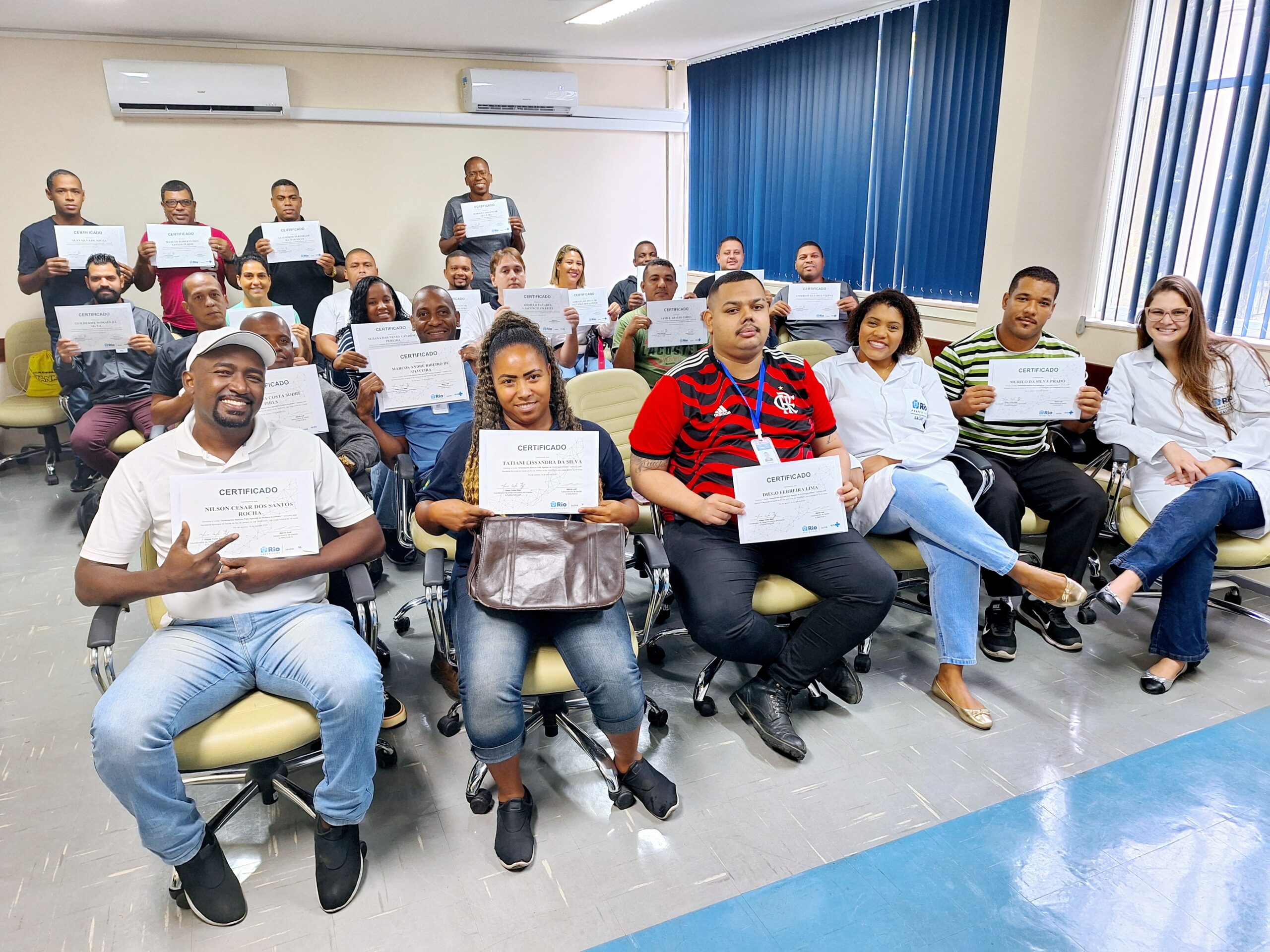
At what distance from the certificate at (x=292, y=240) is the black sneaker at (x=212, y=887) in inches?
168

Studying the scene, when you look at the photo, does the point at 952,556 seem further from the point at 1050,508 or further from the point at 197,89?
the point at 197,89

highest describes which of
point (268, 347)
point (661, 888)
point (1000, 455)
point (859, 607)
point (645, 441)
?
point (268, 347)

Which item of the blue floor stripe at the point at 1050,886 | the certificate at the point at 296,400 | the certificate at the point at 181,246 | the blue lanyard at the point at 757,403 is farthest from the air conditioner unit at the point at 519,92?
the blue floor stripe at the point at 1050,886

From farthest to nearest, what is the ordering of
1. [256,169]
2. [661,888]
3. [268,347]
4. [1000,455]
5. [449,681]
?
[256,169] < [1000,455] < [449,681] < [268,347] < [661,888]

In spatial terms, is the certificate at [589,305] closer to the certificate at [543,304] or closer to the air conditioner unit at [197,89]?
the certificate at [543,304]

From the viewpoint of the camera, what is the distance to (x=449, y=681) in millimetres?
3000

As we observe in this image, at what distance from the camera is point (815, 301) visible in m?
5.05

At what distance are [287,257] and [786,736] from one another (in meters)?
4.53

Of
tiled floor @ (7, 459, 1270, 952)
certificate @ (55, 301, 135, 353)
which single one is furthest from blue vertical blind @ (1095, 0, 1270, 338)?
certificate @ (55, 301, 135, 353)

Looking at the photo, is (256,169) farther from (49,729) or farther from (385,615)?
(49,729)

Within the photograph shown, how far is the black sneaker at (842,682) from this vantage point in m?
2.95

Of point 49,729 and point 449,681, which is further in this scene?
point 449,681

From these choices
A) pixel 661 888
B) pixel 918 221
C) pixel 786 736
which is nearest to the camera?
pixel 661 888

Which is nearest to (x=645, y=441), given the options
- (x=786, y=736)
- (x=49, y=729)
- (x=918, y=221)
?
(x=786, y=736)
